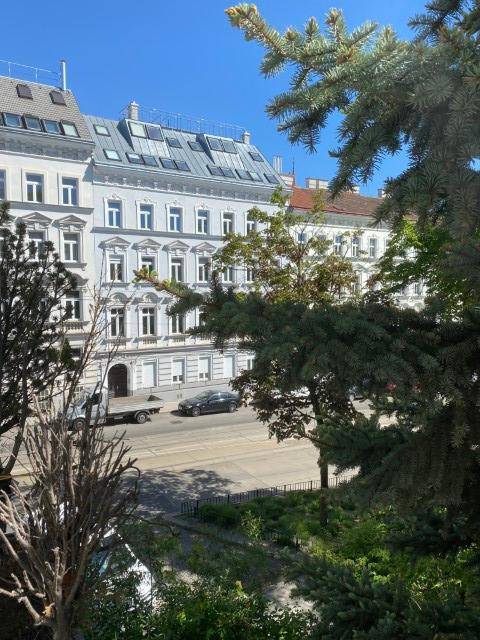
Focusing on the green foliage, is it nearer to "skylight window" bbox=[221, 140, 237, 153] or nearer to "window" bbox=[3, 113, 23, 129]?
"window" bbox=[3, 113, 23, 129]

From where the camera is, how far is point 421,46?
11.3ft

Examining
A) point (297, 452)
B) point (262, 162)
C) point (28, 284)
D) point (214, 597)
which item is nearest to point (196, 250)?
point (262, 162)

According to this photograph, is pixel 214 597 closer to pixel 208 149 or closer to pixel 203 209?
pixel 203 209

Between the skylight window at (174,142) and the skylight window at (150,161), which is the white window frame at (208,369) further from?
the skylight window at (174,142)

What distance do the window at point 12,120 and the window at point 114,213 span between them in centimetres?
544

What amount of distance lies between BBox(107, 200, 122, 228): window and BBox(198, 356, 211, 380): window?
8.99 meters

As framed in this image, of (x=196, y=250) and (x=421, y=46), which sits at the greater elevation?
(x=196, y=250)

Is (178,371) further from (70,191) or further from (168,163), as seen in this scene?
(168,163)

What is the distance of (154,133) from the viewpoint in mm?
29969

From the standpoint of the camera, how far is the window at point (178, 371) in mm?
28625

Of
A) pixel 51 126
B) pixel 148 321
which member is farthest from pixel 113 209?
pixel 148 321

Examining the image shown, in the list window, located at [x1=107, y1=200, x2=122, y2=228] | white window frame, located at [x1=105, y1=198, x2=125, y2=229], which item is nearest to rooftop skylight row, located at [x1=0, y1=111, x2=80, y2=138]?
white window frame, located at [x1=105, y1=198, x2=125, y2=229]

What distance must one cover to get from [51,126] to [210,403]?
1614 centimetres

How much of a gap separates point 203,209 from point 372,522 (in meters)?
22.5
